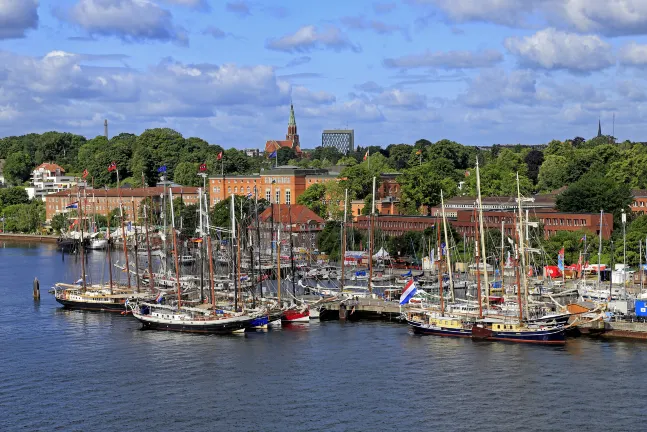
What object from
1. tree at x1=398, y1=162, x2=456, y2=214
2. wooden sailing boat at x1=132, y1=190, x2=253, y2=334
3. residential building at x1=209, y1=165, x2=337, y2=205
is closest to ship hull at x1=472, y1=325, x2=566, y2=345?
wooden sailing boat at x1=132, y1=190, x2=253, y2=334

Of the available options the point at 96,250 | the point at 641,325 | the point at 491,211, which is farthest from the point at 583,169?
the point at 641,325

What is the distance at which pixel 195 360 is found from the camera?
56.6m

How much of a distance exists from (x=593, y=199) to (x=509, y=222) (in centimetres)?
1116

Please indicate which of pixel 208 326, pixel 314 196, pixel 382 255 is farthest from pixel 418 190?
pixel 208 326

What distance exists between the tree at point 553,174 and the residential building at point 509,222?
3707cm

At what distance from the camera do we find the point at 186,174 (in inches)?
6658

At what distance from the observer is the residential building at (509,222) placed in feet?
311

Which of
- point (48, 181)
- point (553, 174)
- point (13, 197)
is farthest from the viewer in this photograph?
point (48, 181)

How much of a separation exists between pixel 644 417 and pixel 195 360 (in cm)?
2355

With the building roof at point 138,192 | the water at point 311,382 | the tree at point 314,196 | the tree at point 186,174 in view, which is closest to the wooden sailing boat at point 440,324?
the water at point 311,382

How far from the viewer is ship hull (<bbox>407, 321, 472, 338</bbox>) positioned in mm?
62094

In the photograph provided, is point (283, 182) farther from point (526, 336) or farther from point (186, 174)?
point (526, 336)

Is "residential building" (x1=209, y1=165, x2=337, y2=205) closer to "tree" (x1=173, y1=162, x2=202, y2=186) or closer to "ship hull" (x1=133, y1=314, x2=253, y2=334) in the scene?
"tree" (x1=173, y1=162, x2=202, y2=186)

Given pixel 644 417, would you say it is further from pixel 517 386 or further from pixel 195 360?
pixel 195 360
